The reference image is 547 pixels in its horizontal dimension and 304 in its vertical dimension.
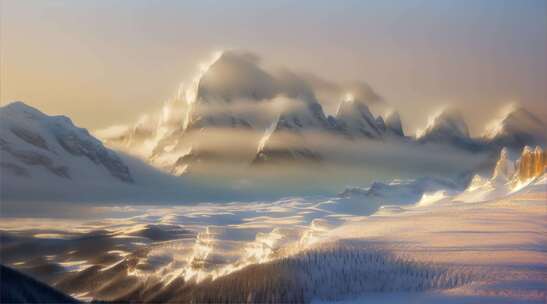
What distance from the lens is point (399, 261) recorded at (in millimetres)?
72312

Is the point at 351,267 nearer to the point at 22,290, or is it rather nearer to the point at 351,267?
the point at 351,267

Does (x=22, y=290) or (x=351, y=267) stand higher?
(x=351, y=267)

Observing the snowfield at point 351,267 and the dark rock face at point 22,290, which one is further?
the snowfield at point 351,267

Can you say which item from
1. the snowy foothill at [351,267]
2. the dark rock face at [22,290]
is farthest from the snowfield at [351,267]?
the dark rock face at [22,290]

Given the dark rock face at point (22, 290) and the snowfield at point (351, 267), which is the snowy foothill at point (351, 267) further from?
the dark rock face at point (22, 290)

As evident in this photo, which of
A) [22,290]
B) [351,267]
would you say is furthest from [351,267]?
[22,290]

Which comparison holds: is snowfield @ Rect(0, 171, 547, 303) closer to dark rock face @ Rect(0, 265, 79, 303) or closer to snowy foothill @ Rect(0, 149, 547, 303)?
snowy foothill @ Rect(0, 149, 547, 303)

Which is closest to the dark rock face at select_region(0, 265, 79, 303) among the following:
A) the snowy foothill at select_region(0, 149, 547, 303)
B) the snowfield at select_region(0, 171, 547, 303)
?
the snowfield at select_region(0, 171, 547, 303)

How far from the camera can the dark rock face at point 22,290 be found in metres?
46.1

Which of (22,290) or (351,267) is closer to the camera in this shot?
(22,290)

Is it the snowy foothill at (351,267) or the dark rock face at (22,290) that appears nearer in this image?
the dark rock face at (22,290)

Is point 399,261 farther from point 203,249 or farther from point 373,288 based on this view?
point 203,249

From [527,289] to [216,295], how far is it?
25250 millimetres

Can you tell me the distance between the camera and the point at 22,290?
1873 inches
